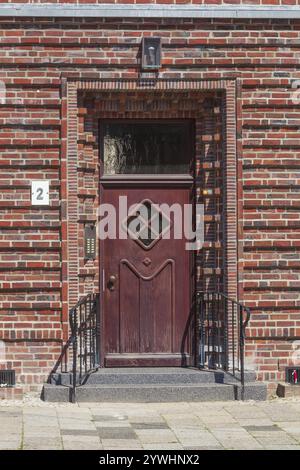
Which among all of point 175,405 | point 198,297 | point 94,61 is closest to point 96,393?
point 175,405

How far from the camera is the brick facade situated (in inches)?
412

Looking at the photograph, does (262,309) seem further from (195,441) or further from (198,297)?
(195,441)

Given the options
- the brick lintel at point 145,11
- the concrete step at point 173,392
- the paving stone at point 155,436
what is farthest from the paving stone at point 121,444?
the brick lintel at point 145,11

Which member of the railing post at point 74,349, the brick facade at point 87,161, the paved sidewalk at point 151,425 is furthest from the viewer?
the brick facade at point 87,161

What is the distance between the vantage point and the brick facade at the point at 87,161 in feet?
34.3

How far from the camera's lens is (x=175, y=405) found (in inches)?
392

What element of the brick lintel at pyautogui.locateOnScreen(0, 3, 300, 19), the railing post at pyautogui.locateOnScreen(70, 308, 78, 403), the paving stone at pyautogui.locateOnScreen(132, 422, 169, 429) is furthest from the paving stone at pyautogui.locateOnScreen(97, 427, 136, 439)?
the brick lintel at pyautogui.locateOnScreen(0, 3, 300, 19)

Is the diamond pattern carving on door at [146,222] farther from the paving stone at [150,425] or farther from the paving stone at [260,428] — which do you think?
the paving stone at [260,428]

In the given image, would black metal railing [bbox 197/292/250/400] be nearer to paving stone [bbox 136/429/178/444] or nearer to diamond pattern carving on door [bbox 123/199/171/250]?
diamond pattern carving on door [bbox 123/199/171/250]

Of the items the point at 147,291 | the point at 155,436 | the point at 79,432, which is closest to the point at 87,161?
the point at 147,291

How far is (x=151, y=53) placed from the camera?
10562 mm

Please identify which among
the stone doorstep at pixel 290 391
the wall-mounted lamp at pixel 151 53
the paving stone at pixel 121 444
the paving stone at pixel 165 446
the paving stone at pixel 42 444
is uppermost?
the wall-mounted lamp at pixel 151 53

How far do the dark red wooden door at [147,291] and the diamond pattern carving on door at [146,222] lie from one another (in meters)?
0.01

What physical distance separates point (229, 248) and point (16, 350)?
2.60 metres
